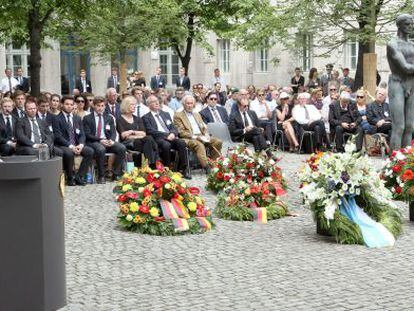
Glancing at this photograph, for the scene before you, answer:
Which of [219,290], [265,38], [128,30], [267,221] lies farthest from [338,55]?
[219,290]

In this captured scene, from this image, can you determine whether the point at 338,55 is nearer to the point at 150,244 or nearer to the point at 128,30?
the point at 128,30

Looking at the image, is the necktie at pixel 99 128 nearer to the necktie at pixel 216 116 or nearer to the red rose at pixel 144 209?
the necktie at pixel 216 116

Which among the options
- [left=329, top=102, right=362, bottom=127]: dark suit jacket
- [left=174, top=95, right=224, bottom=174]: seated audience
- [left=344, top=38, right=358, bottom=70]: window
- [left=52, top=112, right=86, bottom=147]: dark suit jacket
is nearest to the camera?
[left=52, top=112, right=86, bottom=147]: dark suit jacket

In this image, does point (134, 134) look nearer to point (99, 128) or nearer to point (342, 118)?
point (99, 128)

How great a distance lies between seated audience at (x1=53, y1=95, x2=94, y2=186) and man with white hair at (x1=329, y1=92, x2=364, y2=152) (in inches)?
264

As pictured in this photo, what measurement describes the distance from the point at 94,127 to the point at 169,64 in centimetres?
3038

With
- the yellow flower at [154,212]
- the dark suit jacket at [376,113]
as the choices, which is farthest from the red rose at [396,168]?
the dark suit jacket at [376,113]

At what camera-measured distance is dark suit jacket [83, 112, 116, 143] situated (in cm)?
1620

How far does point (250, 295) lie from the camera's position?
24.7 ft

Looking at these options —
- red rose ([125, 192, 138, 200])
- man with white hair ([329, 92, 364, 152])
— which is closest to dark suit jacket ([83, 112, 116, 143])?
red rose ([125, 192, 138, 200])

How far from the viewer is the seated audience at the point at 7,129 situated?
1540 cm

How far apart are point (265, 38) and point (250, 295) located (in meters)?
26.3

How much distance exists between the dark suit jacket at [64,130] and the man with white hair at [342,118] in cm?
670

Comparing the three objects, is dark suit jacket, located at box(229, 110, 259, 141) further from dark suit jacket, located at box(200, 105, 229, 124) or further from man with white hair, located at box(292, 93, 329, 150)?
man with white hair, located at box(292, 93, 329, 150)
